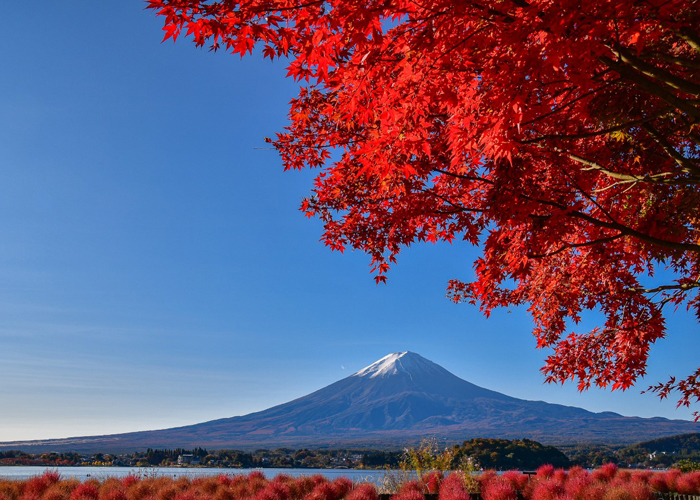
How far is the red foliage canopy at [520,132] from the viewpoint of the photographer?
13.0ft

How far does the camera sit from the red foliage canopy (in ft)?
13.0

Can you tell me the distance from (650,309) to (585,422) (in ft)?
482

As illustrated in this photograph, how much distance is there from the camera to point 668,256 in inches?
287

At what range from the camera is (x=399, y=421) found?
499 ft

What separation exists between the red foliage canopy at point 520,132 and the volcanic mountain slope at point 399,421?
100 metres

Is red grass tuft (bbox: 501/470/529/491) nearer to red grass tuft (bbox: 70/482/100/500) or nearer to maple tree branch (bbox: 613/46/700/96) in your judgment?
red grass tuft (bbox: 70/482/100/500)

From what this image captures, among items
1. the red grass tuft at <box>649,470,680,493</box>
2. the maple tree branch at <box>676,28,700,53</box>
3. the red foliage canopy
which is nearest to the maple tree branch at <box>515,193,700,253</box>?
the red foliage canopy

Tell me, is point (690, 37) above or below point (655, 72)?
above

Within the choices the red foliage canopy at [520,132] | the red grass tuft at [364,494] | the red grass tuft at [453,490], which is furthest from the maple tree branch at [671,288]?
the red grass tuft at [364,494]

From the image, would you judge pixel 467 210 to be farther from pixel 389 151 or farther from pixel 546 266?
pixel 389 151

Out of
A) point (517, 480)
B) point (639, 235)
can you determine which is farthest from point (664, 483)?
point (639, 235)

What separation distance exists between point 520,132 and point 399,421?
158791 millimetres

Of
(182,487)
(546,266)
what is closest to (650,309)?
(546,266)

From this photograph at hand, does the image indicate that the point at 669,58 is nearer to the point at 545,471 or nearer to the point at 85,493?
the point at 85,493
